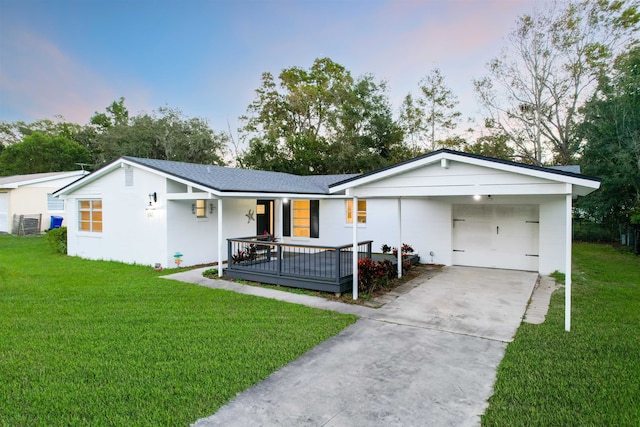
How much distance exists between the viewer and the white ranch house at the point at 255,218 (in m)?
9.69

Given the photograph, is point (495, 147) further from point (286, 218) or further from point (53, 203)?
point (53, 203)

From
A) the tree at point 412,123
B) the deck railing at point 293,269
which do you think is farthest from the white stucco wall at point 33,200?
the tree at point 412,123

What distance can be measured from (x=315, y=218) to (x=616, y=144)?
1378 centimetres

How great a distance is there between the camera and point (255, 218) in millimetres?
13102

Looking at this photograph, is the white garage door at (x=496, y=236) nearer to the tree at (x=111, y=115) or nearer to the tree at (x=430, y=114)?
the tree at (x=430, y=114)

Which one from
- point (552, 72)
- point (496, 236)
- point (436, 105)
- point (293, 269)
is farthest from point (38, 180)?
point (552, 72)

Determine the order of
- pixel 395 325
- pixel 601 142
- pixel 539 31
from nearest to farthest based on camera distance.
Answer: pixel 395 325 < pixel 601 142 < pixel 539 31

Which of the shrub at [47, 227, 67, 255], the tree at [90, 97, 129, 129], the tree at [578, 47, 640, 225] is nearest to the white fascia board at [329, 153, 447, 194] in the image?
the shrub at [47, 227, 67, 255]

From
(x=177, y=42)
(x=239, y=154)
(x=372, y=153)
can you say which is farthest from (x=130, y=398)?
(x=239, y=154)

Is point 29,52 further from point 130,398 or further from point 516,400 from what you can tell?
point 516,400

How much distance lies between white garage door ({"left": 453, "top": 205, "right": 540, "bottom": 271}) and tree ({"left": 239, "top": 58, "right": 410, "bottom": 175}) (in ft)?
49.5

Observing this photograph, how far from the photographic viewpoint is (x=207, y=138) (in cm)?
3173

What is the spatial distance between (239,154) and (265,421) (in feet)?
102

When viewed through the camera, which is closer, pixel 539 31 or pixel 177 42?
pixel 177 42
